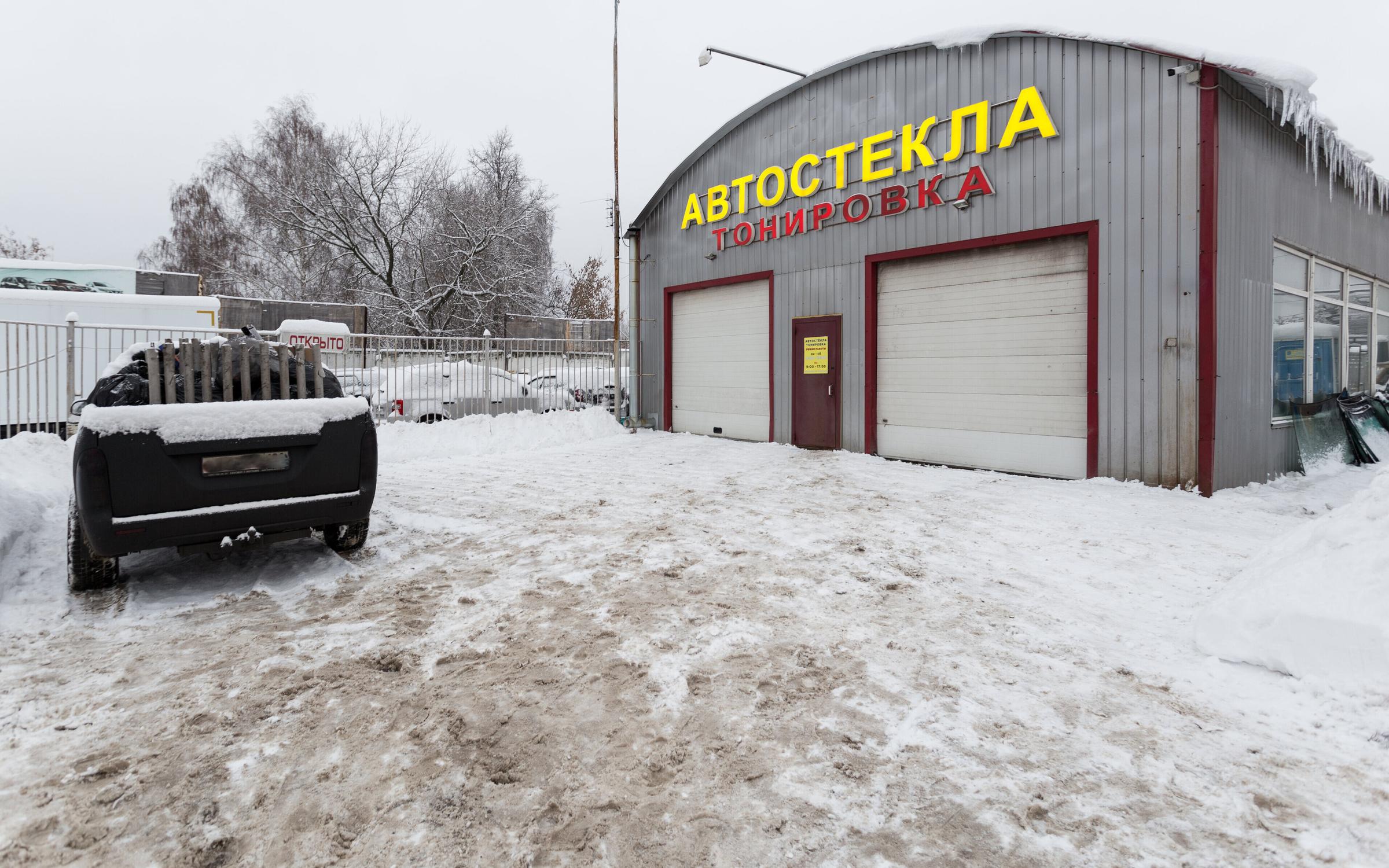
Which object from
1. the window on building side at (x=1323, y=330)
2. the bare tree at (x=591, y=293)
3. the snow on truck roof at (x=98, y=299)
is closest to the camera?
the window on building side at (x=1323, y=330)

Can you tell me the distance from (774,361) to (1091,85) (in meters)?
6.13

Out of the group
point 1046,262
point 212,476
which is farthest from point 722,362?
point 212,476

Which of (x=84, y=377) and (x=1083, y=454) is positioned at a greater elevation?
(x=84, y=377)

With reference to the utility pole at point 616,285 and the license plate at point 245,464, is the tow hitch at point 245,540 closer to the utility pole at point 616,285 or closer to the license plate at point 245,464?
the license plate at point 245,464

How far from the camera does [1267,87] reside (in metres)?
7.83

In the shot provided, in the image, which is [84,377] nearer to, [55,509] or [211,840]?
[55,509]

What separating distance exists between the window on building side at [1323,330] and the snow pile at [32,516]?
12.9 m

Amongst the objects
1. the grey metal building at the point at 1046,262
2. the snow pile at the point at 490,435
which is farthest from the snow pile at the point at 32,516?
the grey metal building at the point at 1046,262

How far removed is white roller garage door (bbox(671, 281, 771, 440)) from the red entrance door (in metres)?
0.76

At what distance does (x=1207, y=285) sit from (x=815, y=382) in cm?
563

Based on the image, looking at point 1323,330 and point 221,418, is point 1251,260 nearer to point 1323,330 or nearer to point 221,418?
point 1323,330

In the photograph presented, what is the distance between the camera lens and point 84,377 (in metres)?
10.6

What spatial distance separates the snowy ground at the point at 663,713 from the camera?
2.11m

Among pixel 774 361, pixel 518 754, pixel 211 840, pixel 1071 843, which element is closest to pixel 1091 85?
pixel 774 361
